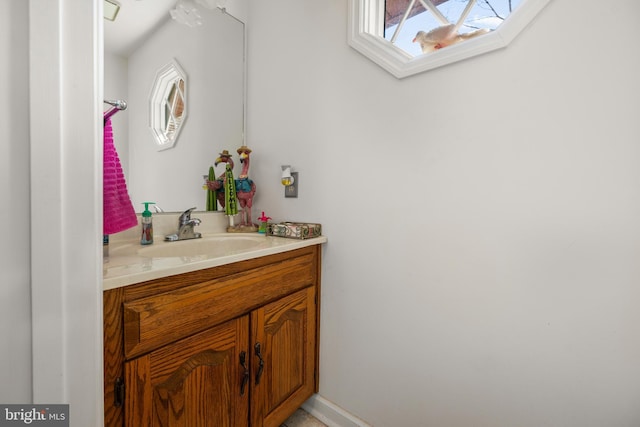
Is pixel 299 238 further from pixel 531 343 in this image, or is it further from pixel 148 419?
pixel 531 343

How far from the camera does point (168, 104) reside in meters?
1.25

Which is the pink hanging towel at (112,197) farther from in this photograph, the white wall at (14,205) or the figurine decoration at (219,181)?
the figurine decoration at (219,181)

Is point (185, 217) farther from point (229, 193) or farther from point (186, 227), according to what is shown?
point (229, 193)

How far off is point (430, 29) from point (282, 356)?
1440 mm

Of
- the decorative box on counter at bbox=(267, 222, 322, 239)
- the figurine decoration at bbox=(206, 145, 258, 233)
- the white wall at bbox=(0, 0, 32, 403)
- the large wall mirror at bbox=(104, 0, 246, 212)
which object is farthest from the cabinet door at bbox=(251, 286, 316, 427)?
the large wall mirror at bbox=(104, 0, 246, 212)

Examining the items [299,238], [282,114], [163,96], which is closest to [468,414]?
[299,238]

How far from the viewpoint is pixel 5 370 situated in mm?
360

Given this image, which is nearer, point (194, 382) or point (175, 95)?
point (194, 382)

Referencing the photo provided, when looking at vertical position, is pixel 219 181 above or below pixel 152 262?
above

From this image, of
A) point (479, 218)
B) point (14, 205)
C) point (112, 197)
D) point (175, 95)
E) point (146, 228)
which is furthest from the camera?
point (175, 95)

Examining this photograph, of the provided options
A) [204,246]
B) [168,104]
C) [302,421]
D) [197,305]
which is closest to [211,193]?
[204,246]

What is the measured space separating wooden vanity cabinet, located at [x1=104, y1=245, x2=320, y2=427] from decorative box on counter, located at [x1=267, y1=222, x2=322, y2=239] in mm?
80

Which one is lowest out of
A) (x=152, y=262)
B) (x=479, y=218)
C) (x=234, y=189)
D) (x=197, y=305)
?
(x=197, y=305)

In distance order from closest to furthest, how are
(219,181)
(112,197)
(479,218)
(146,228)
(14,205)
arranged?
(14,205), (112,197), (479,218), (146,228), (219,181)
